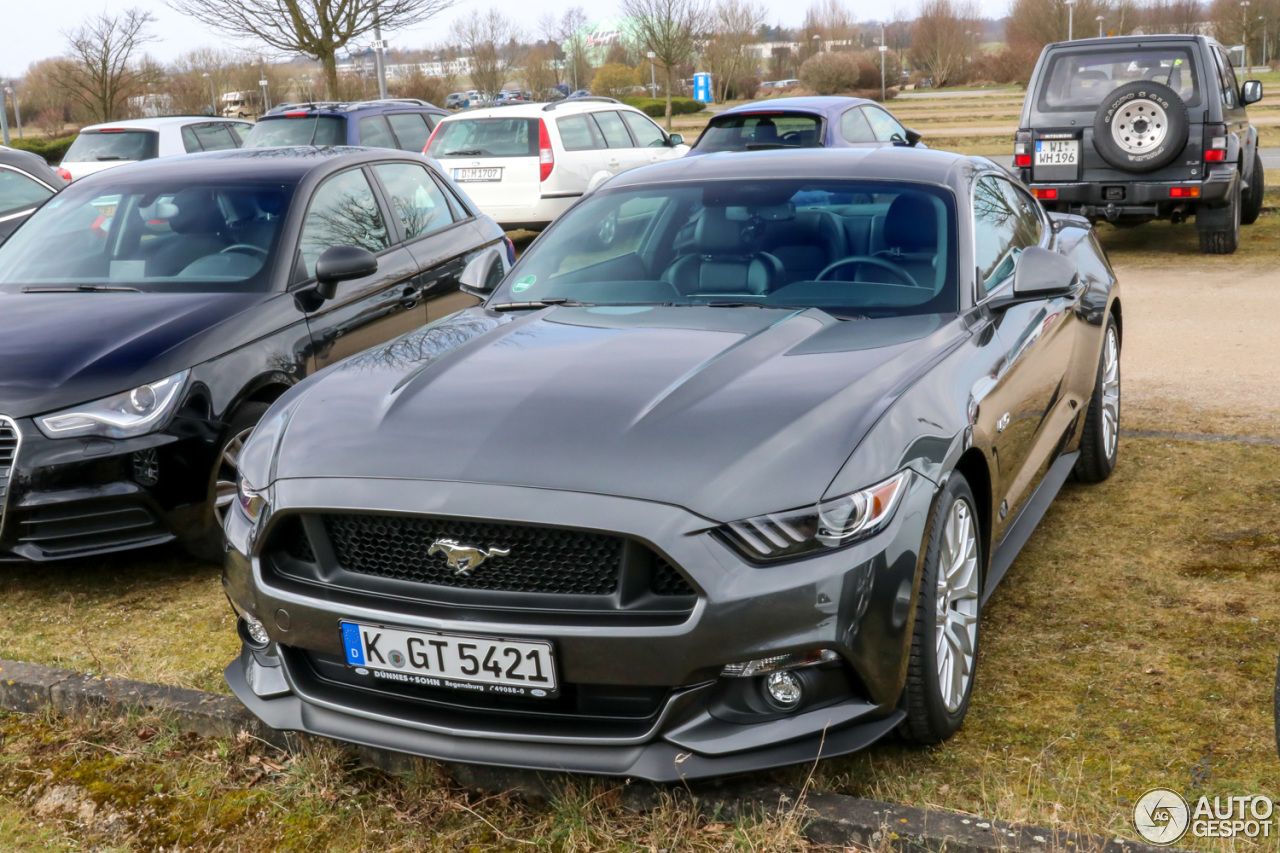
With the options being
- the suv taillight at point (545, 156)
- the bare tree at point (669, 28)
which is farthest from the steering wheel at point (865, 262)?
the bare tree at point (669, 28)

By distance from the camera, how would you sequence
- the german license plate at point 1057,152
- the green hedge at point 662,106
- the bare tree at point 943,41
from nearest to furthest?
the german license plate at point 1057,152 → the green hedge at point 662,106 → the bare tree at point 943,41

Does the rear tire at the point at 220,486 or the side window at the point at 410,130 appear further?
the side window at the point at 410,130

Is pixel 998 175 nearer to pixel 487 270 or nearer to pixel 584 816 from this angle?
pixel 487 270

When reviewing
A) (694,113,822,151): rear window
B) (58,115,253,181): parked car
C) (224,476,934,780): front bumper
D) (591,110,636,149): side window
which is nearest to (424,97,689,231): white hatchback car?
(591,110,636,149): side window

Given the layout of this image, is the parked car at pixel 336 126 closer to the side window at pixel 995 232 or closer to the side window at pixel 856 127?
the side window at pixel 856 127

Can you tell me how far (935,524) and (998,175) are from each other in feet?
7.65

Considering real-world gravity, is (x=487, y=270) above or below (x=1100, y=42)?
below

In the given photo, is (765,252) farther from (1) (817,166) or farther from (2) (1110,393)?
(2) (1110,393)

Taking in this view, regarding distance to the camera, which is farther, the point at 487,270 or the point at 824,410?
the point at 487,270

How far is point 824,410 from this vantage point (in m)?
2.96

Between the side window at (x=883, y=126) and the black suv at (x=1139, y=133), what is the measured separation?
74.4 inches

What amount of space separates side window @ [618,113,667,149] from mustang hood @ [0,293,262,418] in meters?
10.7

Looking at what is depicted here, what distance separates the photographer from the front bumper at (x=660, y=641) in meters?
2.62

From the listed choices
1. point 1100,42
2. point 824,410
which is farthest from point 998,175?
point 1100,42
